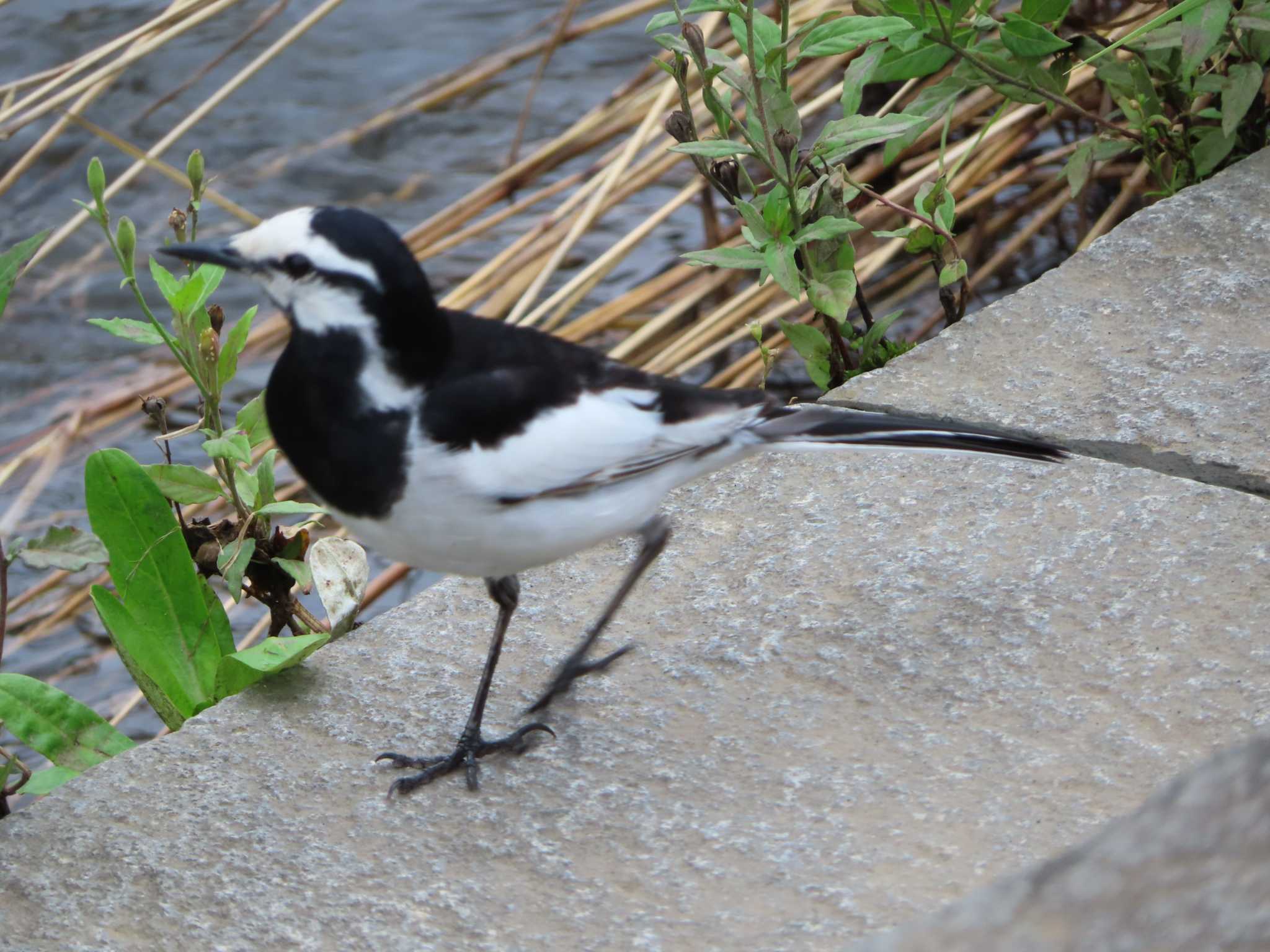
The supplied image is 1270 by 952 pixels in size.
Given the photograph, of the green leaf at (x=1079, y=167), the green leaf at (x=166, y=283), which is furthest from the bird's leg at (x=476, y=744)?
the green leaf at (x=1079, y=167)

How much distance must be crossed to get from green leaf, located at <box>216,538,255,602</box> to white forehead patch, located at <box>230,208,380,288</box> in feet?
2.57

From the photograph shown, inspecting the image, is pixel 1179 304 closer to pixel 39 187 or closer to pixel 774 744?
pixel 774 744

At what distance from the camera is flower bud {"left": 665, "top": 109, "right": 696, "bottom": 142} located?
3186 mm

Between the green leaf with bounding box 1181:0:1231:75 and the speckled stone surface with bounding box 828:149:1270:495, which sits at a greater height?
the green leaf with bounding box 1181:0:1231:75

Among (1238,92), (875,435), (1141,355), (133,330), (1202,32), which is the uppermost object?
(133,330)

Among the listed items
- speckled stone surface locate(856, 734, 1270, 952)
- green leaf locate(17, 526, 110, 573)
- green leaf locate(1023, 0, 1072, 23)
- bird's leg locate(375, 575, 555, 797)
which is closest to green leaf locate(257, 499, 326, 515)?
green leaf locate(17, 526, 110, 573)

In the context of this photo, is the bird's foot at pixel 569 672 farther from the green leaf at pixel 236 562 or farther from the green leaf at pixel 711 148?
the green leaf at pixel 711 148

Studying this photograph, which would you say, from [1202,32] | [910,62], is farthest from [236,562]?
[1202,32]

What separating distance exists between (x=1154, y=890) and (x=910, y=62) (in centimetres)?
255

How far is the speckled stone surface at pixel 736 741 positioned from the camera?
2133 mm

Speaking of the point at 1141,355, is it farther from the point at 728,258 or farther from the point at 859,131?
the point at 728,258

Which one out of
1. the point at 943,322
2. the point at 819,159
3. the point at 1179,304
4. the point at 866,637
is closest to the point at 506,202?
the point at 943,322

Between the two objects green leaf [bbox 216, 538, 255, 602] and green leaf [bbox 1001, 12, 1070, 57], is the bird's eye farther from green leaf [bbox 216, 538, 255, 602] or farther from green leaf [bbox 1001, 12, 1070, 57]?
green leaf [bbox 1001, 12, 1070, 57]

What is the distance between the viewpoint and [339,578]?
292 centimetres
